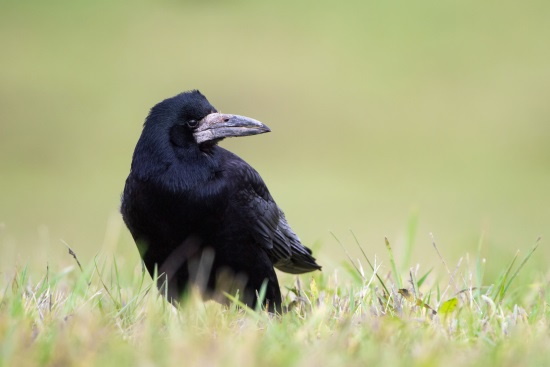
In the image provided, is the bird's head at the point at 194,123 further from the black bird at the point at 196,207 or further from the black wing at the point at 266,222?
the black wing at the point at 266,222

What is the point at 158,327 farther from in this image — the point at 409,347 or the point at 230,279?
the point at 230,279

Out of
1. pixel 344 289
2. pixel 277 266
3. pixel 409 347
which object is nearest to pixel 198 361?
pixel 409 347

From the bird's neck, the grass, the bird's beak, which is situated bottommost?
the grass

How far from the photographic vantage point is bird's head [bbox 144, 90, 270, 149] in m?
4.49

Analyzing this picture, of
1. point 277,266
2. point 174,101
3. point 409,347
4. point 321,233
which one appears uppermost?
point 174,101

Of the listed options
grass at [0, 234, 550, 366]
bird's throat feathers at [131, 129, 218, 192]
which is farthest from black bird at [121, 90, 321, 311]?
grass at [0, 234, 550, 366]

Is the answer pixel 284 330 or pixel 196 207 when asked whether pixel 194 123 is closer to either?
pixel 196 207

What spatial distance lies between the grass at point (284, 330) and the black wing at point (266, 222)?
25.2 inches

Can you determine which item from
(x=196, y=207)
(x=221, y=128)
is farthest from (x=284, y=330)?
(x=221, y=128)

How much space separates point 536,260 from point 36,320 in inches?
112

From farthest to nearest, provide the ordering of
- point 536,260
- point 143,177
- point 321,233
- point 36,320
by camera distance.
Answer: point 321,233, point 536,260, point 143,177, point 36,320

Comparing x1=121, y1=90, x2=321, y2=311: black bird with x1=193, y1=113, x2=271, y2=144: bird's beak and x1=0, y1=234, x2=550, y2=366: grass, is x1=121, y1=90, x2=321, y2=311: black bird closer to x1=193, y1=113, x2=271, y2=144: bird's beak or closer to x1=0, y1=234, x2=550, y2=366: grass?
x1=193, y1=113, x2=271, y2=144: bird's beak

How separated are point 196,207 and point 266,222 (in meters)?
0.56

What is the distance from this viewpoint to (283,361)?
254 cm
